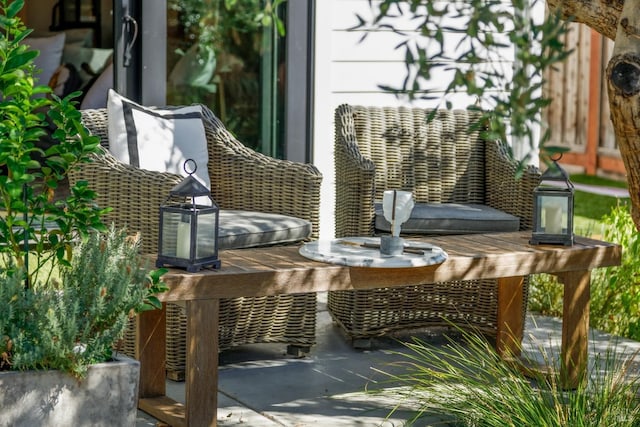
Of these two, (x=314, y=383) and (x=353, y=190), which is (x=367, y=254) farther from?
Answer: (x=353, y=190)

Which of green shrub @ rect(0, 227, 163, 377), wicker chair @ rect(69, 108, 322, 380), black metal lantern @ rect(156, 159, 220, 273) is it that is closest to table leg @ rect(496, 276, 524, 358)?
wicker chair @ rect(69, 108, 322, 380)

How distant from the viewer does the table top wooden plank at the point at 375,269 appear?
3186 mm

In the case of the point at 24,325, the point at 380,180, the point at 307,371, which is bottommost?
the point at 307,371

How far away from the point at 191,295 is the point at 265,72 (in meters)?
2.85

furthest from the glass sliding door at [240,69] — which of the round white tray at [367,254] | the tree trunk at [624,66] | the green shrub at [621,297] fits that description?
the tree trunk at [624,66]

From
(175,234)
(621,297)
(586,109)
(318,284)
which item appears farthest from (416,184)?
(586,109)

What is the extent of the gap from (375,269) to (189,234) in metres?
0.61

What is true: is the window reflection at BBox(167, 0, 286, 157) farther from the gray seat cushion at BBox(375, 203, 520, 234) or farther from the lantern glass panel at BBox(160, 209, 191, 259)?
the lantern glass panel at BBox(160, 209, 191, 259)

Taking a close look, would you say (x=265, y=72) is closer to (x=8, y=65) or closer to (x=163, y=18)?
(x=163, y=18)

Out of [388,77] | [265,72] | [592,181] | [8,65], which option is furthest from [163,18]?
[592,181]

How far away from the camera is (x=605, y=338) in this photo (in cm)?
477

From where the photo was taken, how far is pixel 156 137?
452 cm

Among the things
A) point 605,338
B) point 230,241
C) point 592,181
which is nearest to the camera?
point 230,241

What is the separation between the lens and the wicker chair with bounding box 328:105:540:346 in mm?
4488
